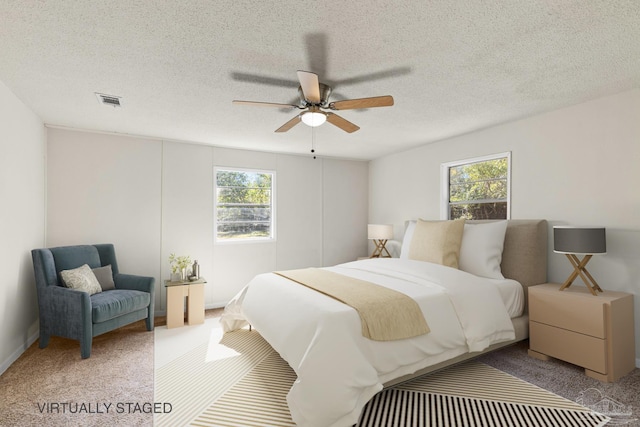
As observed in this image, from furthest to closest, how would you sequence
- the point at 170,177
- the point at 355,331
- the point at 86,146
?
the point at 170,177 → the point at 86,146 → the point at 355,331

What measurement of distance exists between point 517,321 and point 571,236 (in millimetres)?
963

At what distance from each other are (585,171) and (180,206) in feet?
16.0

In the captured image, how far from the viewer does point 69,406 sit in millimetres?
2236

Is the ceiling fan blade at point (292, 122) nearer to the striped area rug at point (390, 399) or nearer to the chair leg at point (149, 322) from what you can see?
the striped area rug at point (390, 399)

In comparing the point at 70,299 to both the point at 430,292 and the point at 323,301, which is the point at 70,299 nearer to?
the point at 323,301

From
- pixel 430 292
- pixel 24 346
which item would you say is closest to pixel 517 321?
pixel 430 292

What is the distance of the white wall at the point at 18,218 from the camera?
275 centimetres

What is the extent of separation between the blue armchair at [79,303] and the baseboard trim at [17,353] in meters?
0.16

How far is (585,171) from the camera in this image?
307 cm

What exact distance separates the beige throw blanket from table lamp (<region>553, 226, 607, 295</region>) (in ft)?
5.08

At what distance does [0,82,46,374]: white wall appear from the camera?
2746 millimetres

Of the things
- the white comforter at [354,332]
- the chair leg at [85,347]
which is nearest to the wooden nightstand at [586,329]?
the white comforter at [354,332]

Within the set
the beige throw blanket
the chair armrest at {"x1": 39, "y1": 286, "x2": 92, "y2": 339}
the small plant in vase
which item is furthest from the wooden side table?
the beige throw blanket

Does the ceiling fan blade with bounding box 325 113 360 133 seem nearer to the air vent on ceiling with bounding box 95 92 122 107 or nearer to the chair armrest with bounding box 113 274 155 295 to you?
the air vent on ceiling with bounding box 95 92 122 107
